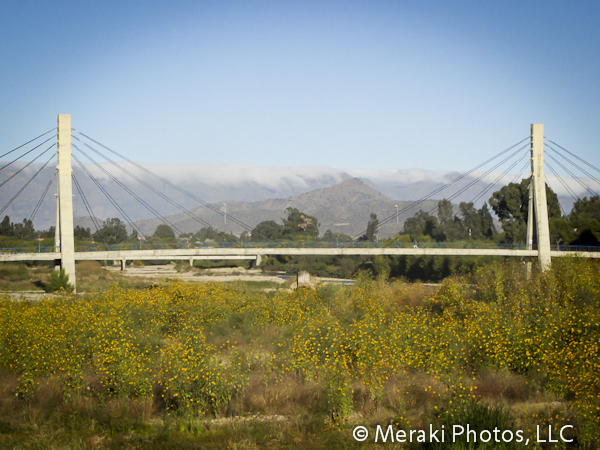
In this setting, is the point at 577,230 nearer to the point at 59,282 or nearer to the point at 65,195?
the point at 65,195

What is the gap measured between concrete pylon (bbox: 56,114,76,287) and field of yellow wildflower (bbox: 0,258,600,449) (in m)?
19.8

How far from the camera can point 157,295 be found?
24562mm

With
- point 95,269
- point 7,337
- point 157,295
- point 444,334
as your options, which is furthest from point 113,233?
point 444,334

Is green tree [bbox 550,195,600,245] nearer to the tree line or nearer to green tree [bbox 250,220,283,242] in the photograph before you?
the tree line

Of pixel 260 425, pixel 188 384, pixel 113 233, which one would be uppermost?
pixel 113 233

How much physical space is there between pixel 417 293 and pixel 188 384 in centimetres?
1868

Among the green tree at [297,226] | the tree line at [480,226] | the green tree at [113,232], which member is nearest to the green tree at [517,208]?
the tree line at [480,226]

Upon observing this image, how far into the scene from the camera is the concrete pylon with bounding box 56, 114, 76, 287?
122 ft

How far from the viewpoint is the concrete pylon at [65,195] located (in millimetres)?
37312

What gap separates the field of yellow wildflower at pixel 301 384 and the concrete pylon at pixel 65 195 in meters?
19.8

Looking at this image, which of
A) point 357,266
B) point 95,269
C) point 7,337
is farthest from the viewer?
point 357,266

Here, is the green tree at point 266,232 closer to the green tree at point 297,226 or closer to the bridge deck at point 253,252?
the green tree at point 297,226

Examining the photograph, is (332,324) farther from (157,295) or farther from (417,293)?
(417,293)

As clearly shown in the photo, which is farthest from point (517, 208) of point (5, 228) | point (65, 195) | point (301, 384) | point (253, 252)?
point (5, 228)
